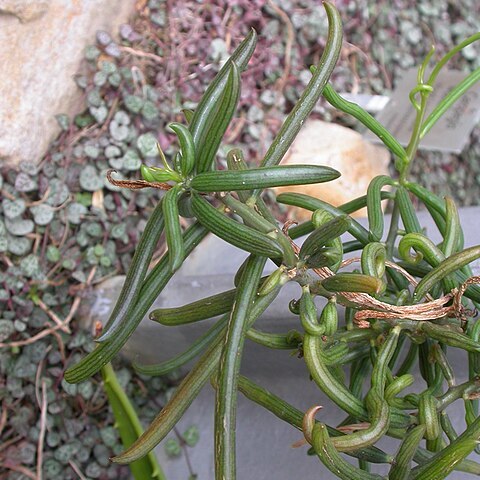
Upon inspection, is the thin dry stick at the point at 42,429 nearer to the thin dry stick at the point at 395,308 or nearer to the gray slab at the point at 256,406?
the gray slab at the point at 256,406

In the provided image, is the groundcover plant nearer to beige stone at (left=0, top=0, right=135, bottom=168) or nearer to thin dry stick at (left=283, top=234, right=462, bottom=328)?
thin dry stick at (left=283, top=234, right=462, bottom=328)

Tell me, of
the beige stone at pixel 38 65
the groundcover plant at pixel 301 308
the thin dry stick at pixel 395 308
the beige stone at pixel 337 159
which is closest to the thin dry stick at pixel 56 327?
the beige stone at pixel 38 65

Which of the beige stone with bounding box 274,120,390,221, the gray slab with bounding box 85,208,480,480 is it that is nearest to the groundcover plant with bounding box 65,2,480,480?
the gray slab with bounding box 85,208,480,480

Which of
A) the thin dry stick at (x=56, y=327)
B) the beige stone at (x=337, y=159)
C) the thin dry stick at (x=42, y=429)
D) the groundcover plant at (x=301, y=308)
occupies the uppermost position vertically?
the groundcover plant at (x=301, y=308)

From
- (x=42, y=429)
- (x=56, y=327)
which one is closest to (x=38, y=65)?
(x=56, y=327)

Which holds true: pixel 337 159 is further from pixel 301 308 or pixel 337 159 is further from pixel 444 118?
pixel 301 308

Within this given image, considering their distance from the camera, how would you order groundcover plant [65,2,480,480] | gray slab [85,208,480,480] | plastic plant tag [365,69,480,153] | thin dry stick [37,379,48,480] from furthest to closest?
plastic plant tag [365,69,480,153] → thin dry stick [37,379,48,480] → gray slab [85,208,480,480] → groundcover plant [65,2,480,480]

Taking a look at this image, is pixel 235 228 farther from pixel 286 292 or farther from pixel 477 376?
pixel 286 292
